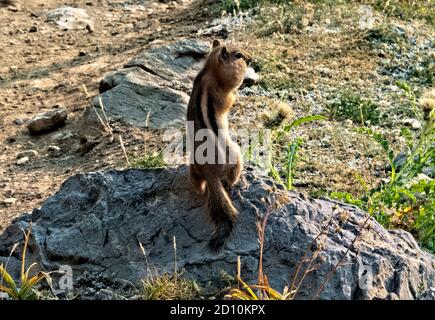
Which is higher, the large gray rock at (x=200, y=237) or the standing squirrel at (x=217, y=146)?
the standing squirrel at (x=217, y=146)

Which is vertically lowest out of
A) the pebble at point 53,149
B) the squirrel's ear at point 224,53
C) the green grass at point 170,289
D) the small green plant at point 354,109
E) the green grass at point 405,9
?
the pebble at point 53,149

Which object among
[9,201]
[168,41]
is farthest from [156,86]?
[9,201]

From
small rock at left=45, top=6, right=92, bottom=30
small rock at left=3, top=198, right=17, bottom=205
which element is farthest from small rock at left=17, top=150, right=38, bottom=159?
small rock at left=45, top=6, right=92, bottom=30

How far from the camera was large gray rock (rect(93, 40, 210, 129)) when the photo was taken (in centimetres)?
881

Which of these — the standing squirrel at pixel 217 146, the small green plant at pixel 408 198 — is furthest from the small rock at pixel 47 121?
the small green plant at pixel 408 198

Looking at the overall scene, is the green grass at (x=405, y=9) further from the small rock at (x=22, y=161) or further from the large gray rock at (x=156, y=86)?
the small rock at (x=22, y=161)

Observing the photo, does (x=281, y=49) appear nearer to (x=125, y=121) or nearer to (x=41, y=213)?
(x=125, y=121)

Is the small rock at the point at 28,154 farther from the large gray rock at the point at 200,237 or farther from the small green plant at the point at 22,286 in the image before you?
the small green plant at the point at 22,286

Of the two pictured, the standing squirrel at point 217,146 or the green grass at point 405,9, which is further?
the green grass at point 405,9

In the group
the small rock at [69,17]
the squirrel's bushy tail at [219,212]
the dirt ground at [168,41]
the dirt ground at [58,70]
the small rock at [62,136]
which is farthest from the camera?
the small rock at [69,17]

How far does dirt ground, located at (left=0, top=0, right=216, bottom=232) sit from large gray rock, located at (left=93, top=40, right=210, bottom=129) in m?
0.32

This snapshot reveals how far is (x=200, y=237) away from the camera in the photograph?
18.0 ft

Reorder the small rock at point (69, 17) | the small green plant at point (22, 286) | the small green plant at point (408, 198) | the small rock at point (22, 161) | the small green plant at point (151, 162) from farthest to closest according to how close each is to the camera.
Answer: the small rock at point (69, 17), the small rock at point (22, 161), the small green plant at point (151, 162), the small green plant at point (408, 198), the small green plant at point (22, 286)

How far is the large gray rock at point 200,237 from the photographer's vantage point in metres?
5.17
